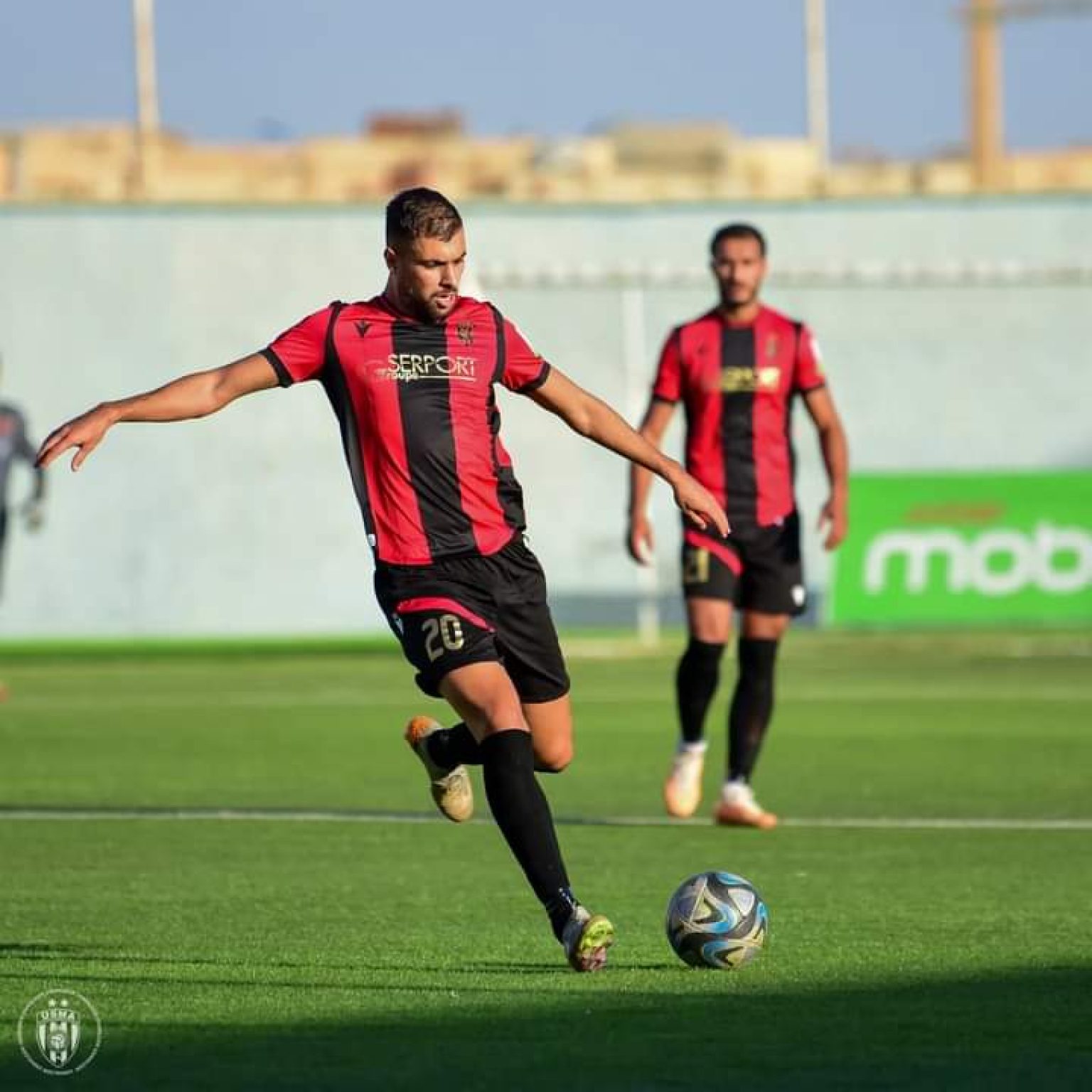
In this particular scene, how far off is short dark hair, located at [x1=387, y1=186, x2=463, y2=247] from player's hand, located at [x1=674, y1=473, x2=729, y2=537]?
967mm

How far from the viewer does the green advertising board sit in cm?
2330

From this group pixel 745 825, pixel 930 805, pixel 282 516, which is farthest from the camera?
pixel 282 516

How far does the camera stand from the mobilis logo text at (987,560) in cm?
2330

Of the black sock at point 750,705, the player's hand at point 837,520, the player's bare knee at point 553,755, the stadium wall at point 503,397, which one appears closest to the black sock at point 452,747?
the player's bare knee at point 553,755

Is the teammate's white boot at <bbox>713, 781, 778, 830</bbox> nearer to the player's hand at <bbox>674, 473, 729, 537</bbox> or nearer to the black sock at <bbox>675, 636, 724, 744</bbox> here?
the black sock at <bbox>675, 636, 724, 744</bbox>

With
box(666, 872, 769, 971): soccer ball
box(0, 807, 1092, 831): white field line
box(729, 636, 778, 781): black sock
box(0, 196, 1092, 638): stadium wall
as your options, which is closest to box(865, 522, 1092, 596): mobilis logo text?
box(0, 196, 1092, 638): stadium wall

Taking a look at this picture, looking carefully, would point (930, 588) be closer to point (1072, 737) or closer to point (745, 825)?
point (1072, 737)

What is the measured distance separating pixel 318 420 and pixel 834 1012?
19816mm

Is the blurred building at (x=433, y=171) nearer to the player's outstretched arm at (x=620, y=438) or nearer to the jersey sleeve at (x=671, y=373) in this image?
the jersey sleeve at (x=671, y=373)

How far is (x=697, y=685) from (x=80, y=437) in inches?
208

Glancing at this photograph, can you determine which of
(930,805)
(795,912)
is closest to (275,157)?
(930,805)

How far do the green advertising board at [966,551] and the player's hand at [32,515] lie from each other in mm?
7091

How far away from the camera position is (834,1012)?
6.70 m

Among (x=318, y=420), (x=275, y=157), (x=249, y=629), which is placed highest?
(x=275, y=157)
